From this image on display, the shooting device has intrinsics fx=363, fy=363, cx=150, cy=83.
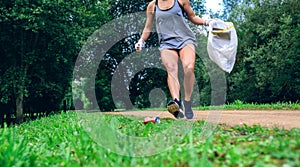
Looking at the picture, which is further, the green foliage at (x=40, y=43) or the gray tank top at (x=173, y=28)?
the green foliage at (x=40, y=43)

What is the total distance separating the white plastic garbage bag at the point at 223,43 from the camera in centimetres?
574

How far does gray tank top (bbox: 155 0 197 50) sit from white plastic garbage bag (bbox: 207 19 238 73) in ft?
1.18

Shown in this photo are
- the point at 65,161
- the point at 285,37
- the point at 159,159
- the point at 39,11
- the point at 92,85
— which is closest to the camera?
the point at 159,159

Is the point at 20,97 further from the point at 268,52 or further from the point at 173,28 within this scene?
the point at 268,52

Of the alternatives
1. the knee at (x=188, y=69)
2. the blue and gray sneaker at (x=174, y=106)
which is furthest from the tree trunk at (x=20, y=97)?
the blue and gray sneaker at (x=174, y=106)

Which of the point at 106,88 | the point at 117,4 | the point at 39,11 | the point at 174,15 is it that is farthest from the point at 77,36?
the point at 174,15

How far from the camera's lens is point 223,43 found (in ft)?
19.0

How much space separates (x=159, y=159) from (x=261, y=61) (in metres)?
23.1

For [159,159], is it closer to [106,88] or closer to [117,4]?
[106,88]

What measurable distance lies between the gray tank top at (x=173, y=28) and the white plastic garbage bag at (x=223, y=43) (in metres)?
0.36

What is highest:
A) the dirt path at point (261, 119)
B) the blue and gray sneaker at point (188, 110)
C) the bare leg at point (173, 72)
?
the bare leg at point (173, 72)

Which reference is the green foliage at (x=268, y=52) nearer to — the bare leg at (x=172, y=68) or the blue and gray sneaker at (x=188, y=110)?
the blue and gray sneaker at (x=188, y=110)

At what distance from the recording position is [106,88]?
2862 cm

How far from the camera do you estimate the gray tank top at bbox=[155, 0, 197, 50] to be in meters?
5.64
